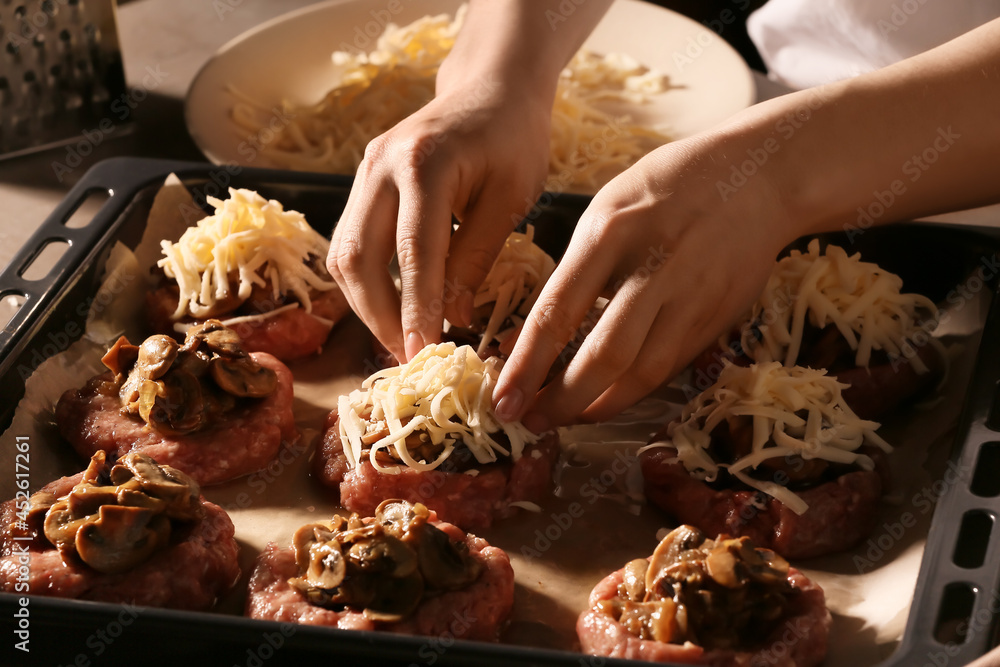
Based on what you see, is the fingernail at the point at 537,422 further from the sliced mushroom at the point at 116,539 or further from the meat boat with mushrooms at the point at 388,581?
the sliced mushroom at the point at 116,539

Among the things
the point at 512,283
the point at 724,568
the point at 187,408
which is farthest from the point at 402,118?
the point at 724,568

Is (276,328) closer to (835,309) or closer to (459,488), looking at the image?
(459,488)

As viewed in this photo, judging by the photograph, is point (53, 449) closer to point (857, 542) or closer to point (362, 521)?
point (362, 521)

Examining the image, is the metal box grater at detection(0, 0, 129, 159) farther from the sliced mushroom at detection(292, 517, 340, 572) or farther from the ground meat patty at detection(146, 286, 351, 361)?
the sliced mushroom at detection(292, 517, 340, 572)

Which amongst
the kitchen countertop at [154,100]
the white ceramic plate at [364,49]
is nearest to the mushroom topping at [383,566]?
the white ceramic plate at [364,49]

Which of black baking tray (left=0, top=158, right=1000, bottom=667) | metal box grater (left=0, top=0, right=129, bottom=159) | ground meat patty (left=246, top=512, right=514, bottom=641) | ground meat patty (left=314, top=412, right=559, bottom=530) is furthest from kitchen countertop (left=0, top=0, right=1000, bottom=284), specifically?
ground meat patty (left=246, top=512, right=514, bottom=641)

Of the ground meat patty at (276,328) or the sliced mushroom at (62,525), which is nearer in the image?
the sliced mushroom at (62,525)
